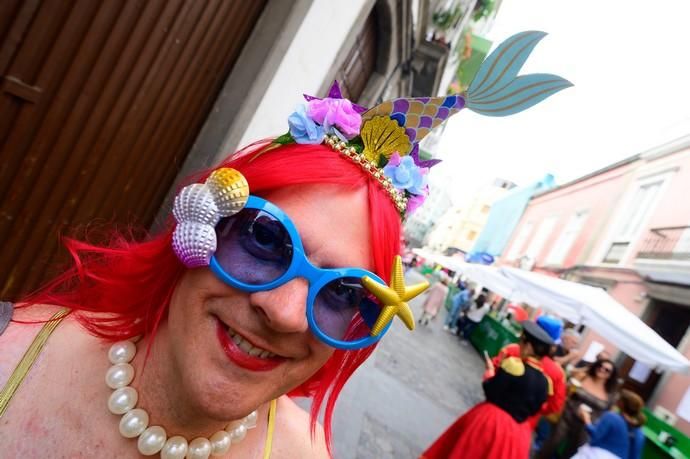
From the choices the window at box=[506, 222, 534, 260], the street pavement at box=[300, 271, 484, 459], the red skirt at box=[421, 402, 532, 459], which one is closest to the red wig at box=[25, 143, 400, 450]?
the red skirt at box=[421, 402, 532, 459]

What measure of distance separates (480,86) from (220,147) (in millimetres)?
2372

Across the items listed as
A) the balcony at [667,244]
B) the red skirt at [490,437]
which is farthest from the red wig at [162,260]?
the balcony at [667,244]

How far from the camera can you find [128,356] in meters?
1.15

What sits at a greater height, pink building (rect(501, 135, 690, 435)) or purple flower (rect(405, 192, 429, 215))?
pink building (rect(501, 135, 690, 435))

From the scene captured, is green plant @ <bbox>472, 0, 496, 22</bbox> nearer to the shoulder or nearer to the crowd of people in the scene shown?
the crowd of people

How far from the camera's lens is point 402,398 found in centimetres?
577

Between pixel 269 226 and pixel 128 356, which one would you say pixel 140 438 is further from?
pixel 269 226

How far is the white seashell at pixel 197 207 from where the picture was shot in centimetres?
99

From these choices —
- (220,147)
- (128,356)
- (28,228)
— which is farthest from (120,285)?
(220,147)

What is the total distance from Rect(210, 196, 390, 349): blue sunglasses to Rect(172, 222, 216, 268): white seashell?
0.03m

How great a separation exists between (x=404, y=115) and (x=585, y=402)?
530cm

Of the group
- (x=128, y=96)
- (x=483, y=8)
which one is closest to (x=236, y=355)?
(x=128, y=96)

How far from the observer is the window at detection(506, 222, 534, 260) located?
23766 millimetres

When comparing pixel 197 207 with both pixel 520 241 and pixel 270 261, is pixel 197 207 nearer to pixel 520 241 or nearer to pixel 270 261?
pixel 270 261
